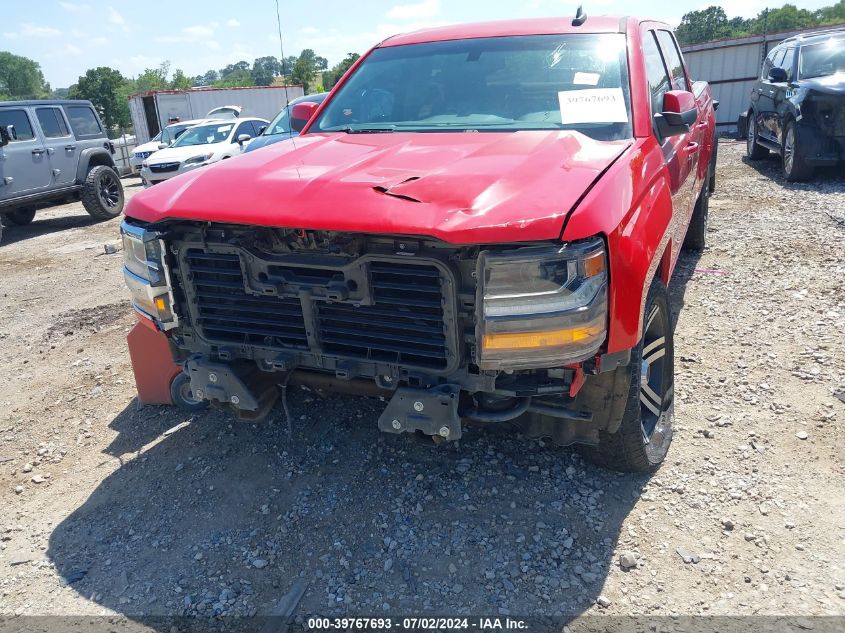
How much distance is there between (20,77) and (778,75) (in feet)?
351

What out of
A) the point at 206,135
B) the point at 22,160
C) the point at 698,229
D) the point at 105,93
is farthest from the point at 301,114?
the point at 105,93

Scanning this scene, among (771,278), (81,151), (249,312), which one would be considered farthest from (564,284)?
(81,151)

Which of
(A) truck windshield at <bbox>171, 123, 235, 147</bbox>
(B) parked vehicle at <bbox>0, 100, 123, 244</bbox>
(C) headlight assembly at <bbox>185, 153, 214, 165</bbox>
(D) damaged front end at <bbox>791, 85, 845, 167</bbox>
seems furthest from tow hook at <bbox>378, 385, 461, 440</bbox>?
(A) truck windshield at <bbox>171, 123, 235, 147</bbox>

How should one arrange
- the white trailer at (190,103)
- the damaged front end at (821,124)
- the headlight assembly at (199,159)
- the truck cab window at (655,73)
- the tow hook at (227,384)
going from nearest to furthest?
the tow hook at (227,384)
the truck cab window at (655,73)
the damaged front end at (821,124)
the headlight assembly at (199,159)
the white trailer at (190,103)

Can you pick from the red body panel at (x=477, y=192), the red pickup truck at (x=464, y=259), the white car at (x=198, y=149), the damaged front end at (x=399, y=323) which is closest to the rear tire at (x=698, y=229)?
the red pickup truck at (x=464, y=259)

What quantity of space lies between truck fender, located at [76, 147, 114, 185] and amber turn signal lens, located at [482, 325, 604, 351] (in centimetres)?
1030

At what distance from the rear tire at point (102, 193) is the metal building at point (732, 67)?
46.7ft

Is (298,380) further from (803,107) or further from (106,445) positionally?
(803,107)

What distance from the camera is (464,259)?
220 centimetres

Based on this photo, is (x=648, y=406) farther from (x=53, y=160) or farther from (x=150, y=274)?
(x=53, y=160)

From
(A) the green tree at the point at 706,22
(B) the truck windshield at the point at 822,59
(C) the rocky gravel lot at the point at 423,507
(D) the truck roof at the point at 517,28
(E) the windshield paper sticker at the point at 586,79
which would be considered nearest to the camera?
(C) the rocky gravel lot at the point at 423,507

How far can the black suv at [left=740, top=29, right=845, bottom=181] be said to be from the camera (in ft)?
26.4

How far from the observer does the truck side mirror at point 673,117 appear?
301 centimetres

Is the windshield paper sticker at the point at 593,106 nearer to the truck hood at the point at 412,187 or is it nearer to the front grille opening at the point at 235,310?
the truck hood at the point at 412,187
